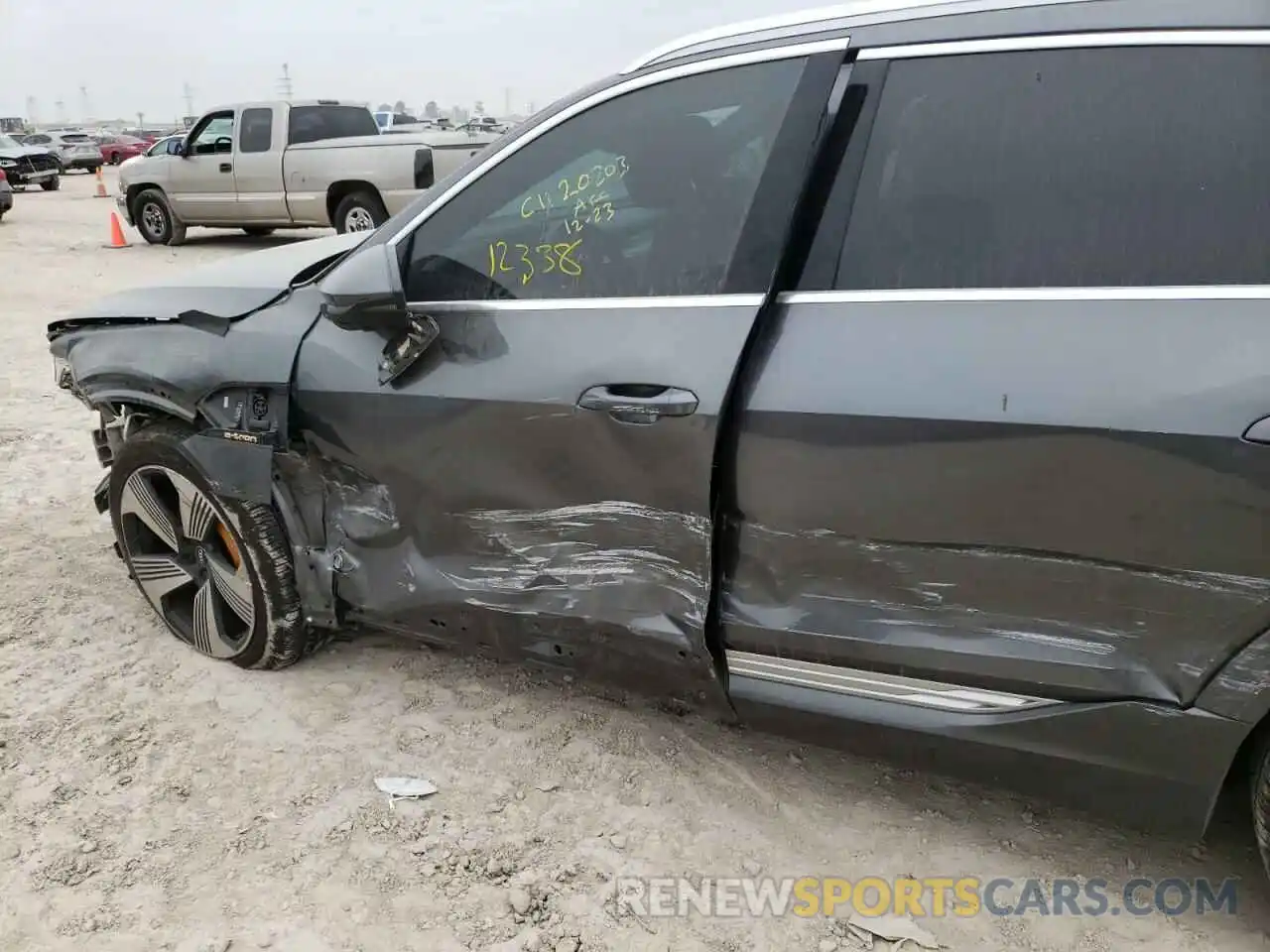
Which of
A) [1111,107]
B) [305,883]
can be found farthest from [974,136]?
[305,883]

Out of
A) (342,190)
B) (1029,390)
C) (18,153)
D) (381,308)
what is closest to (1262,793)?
(1029,390)

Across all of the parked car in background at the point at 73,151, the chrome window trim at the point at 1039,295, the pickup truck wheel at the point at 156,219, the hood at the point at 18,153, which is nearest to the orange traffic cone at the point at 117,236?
the pickup truck wheel at the point at 156,219

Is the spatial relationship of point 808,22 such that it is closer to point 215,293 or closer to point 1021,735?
point 1021,735

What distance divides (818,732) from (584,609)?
0.63m

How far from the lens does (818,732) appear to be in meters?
2.18

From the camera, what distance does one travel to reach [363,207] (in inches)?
444

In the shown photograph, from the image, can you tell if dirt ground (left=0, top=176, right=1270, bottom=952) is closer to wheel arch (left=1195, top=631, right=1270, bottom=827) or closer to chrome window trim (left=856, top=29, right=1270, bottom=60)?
wheel arch (left=1195, top=631, right=1270, bottom=827)

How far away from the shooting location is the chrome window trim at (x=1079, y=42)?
172 centimetres

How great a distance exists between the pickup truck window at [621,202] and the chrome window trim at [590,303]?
0.02 meters

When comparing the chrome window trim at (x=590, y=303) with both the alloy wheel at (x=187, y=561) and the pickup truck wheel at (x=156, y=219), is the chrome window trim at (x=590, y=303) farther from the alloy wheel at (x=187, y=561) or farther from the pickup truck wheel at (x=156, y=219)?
the pickup truck wheel at (x=156, y=219)

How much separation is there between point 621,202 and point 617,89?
0.27 m

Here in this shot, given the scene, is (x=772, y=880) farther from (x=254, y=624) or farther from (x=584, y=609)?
(x=254, y=624)

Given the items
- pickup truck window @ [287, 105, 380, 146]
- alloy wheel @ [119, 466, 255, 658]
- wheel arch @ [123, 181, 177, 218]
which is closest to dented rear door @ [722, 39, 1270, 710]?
alloy wheel @ [119, 466, 255, 658]

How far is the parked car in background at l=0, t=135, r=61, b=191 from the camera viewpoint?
76.1 ft
